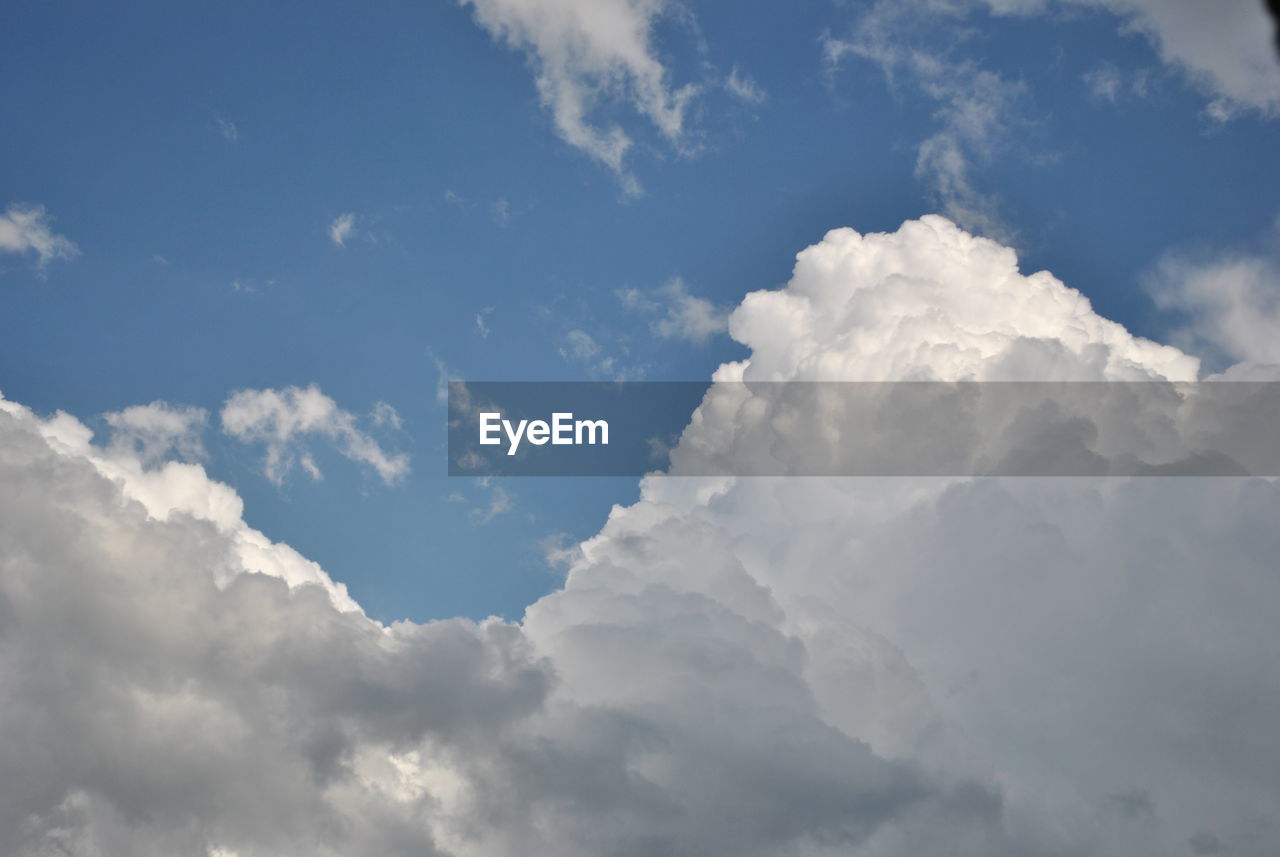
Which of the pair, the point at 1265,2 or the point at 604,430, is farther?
the point at 604,430

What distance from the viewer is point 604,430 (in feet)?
479

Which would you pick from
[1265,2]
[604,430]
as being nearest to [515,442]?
[604,430]

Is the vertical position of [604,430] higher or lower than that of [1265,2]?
higher

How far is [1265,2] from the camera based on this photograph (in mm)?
27609

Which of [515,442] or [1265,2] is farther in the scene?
[515,442]

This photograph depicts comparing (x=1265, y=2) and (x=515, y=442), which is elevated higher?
(x=515, y=442)

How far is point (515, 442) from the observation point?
14525 centimetres

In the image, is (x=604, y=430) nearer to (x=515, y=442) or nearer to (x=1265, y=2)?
(x=515, y=442)

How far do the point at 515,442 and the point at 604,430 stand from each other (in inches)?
666

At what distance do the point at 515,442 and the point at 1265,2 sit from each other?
127542 millimetres

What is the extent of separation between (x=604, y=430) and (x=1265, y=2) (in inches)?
4840
